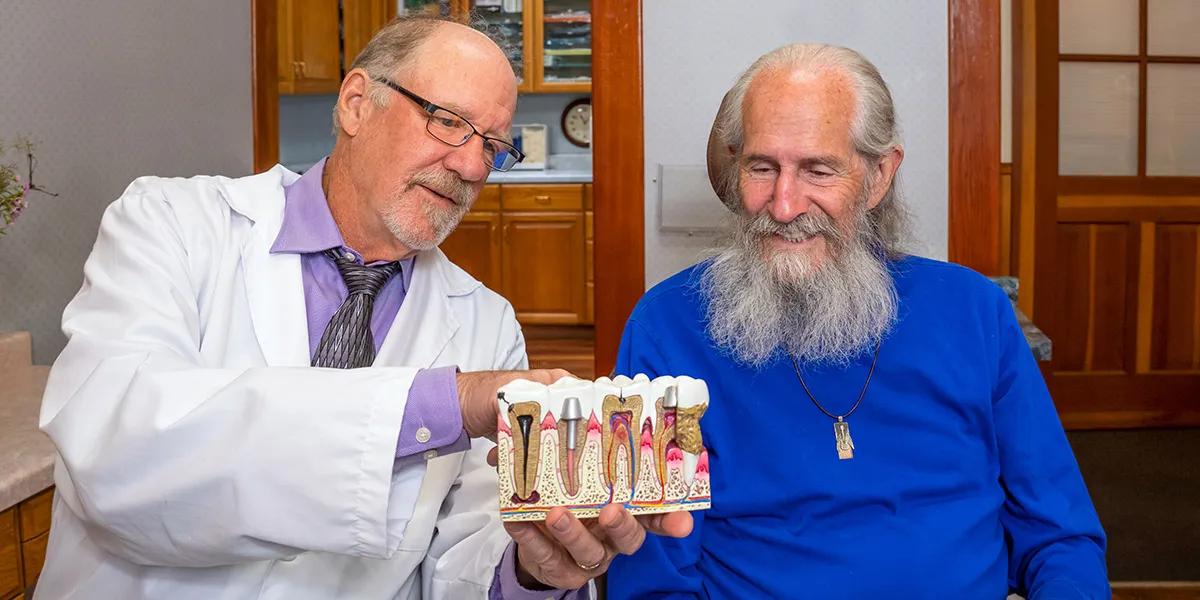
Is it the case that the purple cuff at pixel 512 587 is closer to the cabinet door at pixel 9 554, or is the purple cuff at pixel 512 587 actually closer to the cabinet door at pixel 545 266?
the cabinet door at pixel 9 554

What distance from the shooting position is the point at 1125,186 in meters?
4.57

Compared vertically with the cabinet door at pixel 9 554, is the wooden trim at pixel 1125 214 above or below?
above

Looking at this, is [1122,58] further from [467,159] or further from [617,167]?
[467,159]

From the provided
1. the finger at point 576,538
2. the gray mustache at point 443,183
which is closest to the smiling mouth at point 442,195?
the gray mustache at point 443,183

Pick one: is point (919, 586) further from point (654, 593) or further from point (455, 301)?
point (455, 301)

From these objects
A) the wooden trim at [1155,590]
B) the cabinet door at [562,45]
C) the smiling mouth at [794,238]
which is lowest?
the wooden trim at [1155,590]

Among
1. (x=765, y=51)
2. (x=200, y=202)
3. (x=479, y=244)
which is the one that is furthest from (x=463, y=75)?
(x=479, y=244)

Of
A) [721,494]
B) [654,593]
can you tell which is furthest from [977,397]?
[654,593]

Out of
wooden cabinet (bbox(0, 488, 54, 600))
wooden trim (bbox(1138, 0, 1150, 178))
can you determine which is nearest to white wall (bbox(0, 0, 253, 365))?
wooden cabinet (bbox(0, 488, 54, 600))

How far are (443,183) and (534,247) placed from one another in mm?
4687

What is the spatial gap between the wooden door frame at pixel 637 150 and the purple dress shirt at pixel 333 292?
39.6 inches

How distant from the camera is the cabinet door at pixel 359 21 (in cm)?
605

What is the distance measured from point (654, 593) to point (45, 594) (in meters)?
0.86

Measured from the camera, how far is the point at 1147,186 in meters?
4.58
